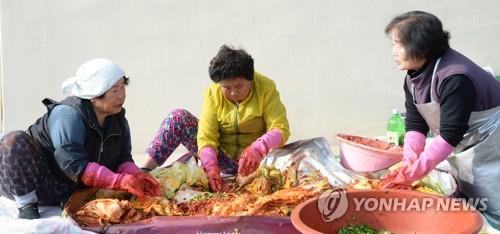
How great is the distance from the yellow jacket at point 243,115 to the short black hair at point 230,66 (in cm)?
27

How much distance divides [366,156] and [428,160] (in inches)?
34.3

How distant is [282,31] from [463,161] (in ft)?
8.07

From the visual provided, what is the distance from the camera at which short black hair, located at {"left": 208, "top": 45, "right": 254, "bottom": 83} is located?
3664mm

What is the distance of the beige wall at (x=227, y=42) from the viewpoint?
5.27 meters

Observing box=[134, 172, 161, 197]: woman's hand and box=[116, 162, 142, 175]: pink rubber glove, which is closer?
box=[134, 172, 161, 197]: woman's hand

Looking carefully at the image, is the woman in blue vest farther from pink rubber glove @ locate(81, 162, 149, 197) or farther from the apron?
pink rubber glove @ locate(81, 162, 149, 197)

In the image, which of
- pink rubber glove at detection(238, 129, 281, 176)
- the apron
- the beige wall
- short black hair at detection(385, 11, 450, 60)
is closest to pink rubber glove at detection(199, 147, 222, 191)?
pink rubber glove at detection(238, 129, 281, 176)

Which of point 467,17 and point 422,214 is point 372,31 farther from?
point 422,214

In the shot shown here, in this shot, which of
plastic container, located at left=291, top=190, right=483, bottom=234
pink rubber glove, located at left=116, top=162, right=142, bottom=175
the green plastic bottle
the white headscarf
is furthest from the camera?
the green plastic bottle

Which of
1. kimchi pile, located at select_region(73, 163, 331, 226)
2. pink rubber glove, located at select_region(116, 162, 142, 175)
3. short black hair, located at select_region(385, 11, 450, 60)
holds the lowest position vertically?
kimchi pile, located at select_region(73, 163, 331, 226)

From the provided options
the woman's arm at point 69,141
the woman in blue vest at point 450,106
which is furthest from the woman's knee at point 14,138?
the woman in blue vest at point 450,106

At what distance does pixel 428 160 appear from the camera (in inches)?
121

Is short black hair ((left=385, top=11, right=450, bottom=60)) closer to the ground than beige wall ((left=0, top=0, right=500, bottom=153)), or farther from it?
farther from it

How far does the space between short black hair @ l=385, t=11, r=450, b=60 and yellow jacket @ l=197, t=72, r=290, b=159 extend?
112 cm
